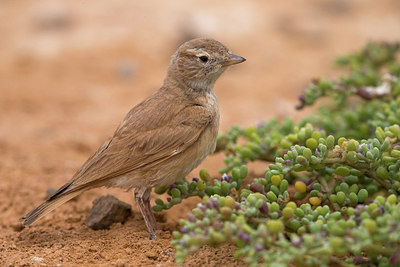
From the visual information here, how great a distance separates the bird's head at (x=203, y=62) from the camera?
4617 mm

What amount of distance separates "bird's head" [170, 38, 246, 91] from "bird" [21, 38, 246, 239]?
238mm

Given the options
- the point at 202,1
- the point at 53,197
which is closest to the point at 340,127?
the point at 53,197

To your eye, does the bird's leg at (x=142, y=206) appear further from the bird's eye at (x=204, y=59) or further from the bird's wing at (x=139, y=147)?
the bird's eye at (x=204, y=59)

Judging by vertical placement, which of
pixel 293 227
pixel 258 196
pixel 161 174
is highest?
pixel 161 174

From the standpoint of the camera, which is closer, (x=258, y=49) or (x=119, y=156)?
(x=119, y=156)

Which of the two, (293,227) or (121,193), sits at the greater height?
(121,193)

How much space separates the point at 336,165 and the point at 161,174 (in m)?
1.30

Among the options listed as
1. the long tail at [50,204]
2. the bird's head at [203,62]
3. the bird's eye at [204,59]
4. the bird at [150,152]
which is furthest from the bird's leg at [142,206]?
the bird's eye at [204,59]

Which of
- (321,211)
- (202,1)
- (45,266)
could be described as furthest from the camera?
(202,1)

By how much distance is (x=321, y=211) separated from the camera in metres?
3.11

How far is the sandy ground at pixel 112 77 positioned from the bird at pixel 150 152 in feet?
1.15

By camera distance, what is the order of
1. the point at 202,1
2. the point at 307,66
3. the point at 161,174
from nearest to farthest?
the point at 161,174 < the point at 307,66 < the point at 202,1

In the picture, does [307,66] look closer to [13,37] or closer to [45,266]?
[13,37]

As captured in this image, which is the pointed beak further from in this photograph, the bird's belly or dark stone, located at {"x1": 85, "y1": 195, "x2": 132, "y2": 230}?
dark stone, located at {"x1": 85, "y1": 195, "x2": 132, "y2": 230}
